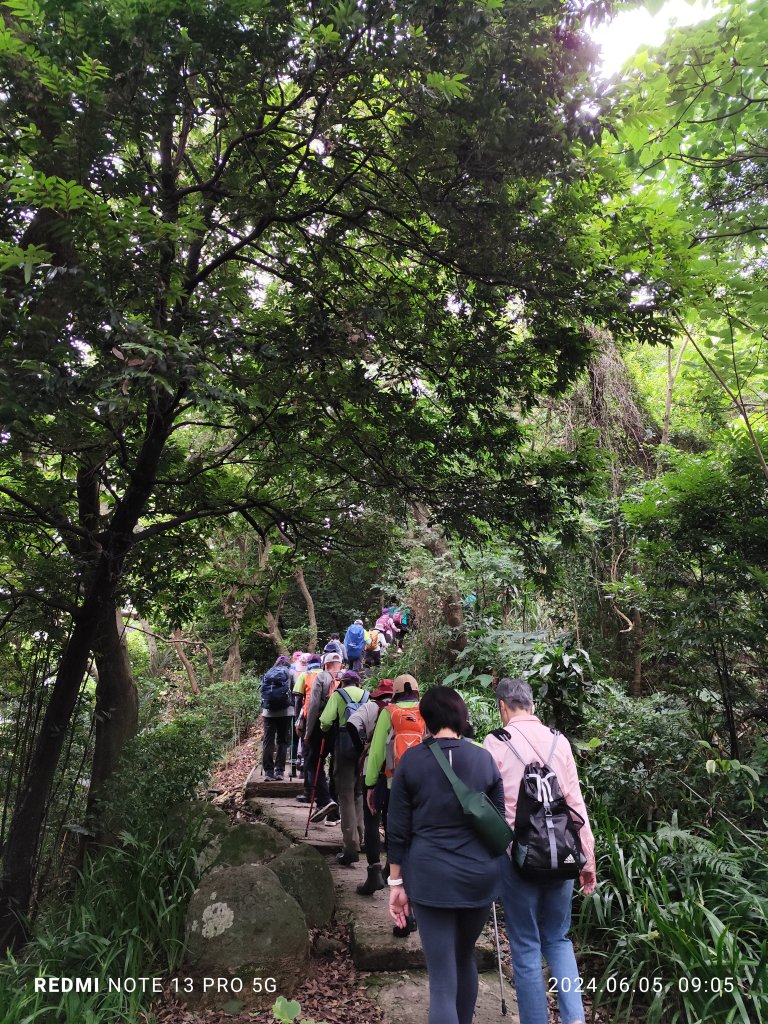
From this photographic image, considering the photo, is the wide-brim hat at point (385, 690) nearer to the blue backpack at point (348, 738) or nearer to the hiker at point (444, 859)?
the blue backpack at point (348, 738)

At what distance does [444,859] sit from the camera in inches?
109

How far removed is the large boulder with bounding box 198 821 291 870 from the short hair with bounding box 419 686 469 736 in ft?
9.31

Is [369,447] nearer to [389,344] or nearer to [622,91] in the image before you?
[389,344]

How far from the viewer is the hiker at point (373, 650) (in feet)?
47.4

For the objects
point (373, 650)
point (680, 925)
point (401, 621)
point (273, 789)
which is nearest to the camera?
point (680, 925)

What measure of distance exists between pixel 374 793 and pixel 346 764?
2.26 feet

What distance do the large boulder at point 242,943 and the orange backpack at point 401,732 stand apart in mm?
1179

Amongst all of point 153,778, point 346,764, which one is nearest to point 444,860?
point 346,764

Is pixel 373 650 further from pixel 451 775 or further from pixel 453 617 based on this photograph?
pixel 451 775

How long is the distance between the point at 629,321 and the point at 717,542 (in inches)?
98.1

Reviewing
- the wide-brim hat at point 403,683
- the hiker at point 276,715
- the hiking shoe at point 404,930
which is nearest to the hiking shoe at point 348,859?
the hiking shoe at point 404,930

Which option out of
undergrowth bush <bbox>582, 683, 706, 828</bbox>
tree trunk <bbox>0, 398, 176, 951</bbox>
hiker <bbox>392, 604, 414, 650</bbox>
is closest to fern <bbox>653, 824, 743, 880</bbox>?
undergrowth bush <bbox>582, 683, 706, 828</bbox>

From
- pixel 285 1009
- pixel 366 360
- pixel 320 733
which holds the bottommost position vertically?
pixel 285 1009

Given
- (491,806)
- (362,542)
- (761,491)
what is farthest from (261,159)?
(761,491)
